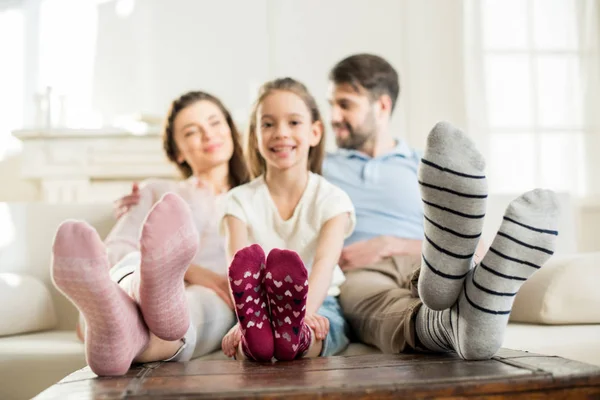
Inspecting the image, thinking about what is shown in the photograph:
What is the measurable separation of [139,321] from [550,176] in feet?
9.14

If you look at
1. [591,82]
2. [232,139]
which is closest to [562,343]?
[232,139]

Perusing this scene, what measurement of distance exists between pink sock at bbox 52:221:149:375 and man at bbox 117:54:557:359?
17.8 inches

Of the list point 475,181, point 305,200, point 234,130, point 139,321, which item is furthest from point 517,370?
point 234,130

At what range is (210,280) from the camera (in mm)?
1563

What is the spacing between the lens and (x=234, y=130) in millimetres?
1932

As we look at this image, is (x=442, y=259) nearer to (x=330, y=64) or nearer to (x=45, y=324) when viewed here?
(x=45, y=324)

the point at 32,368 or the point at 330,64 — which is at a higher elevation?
the point at 330,64

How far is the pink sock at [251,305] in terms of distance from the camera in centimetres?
108

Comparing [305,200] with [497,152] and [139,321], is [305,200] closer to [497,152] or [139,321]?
[139,321]

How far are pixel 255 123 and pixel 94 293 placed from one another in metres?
0.85

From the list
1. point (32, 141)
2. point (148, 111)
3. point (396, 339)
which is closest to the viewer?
point (396, 339)

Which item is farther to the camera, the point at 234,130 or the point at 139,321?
the point at 234,130

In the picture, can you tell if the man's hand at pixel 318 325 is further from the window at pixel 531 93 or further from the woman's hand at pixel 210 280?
the window at pixel 531 93

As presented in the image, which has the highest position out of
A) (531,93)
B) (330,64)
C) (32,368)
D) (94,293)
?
(330,64)
